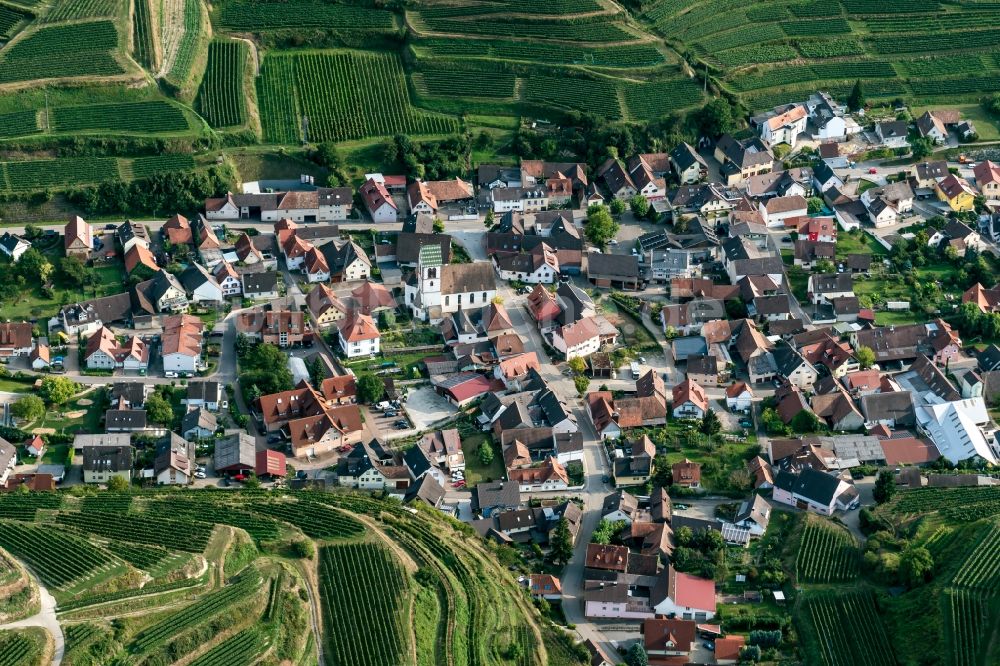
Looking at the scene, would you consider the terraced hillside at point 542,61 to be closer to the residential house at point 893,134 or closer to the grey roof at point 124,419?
the residential house at point 893,134

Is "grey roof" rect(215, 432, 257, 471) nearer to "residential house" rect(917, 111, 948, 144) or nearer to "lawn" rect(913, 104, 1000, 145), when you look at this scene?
"residential house" rect(917, 111, 948, 144)

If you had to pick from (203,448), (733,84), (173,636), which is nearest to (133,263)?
(203,448)

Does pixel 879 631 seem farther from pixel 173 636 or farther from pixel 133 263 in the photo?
pixel 133 263

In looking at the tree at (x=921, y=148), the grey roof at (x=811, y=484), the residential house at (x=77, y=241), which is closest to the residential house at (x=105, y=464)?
the residential house at (x=77, y=241)

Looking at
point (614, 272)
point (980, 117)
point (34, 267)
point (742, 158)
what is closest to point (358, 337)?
point (614, 272)

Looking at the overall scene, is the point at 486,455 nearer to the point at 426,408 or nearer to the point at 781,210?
the point at 426,408

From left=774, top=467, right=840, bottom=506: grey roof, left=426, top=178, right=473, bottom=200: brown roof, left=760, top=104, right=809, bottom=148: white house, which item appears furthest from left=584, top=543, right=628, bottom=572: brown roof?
left=760, top=104, right=809, bottom=148: white house
